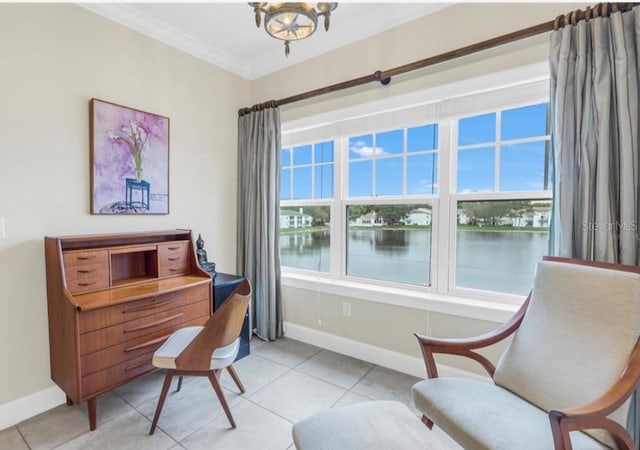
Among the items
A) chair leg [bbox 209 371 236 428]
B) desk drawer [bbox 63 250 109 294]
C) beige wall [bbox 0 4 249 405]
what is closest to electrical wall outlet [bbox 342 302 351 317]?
chair leg [bbox 209 371 236 428]

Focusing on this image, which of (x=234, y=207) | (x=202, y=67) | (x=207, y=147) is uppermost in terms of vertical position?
(x=202, y=67)

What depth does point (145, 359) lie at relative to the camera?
2004 mm

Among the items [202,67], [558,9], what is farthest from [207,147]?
[558,9]

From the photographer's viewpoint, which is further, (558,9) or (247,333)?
(247,333)

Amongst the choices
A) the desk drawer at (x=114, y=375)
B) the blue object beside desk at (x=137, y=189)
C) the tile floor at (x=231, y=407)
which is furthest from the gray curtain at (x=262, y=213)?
the desk drawer at (x=114, y=375)

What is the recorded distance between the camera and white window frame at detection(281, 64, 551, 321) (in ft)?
6.52

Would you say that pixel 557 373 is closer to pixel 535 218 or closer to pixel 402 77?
pixel 535 218

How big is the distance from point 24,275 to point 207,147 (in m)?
1.65

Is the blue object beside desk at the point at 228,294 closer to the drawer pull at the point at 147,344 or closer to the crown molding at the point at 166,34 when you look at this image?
the drawer pull at the point at 147,344

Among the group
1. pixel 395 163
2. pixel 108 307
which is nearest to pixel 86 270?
pixel 108 307

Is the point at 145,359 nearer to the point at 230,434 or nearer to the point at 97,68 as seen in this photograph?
the point at 230,434

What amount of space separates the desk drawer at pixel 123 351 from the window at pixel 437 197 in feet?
4.70

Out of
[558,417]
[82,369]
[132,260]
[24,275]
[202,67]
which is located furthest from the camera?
[202,67]

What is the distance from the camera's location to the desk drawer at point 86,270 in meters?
1.90
